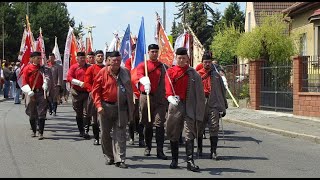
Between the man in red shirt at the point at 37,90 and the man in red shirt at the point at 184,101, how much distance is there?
4.55 meters

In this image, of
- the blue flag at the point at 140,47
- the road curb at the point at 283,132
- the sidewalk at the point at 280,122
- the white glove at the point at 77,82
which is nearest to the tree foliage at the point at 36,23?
the sidewalk at the point at 280,122

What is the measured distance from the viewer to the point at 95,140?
1177 centimetres

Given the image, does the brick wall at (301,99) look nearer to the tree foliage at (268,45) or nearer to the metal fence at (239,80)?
the metal fence at (239,80)

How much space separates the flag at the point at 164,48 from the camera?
1292cm

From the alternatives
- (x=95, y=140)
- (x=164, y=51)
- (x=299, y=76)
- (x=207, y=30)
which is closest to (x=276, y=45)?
(x=299, y=76)

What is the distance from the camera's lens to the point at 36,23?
64.5 m

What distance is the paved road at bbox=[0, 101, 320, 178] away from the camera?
8.63 m

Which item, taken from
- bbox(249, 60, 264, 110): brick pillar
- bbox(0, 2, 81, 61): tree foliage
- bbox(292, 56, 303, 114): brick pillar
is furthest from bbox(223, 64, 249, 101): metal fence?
bbox(0, 2, 81, 61): tree foliage

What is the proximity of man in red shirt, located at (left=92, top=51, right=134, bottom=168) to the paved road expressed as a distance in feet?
1.79

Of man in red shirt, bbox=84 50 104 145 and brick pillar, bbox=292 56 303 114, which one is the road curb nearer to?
brick pillar, bbox=292 56 303 114

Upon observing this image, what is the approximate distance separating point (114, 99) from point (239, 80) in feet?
52.2

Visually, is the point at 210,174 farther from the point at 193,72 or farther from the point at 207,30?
the point at 207,30

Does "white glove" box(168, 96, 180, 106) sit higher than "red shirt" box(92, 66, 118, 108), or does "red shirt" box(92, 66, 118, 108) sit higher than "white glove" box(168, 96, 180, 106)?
"red shirt" box(92, 66, 118, 108)

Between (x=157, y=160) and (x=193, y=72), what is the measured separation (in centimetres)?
188
